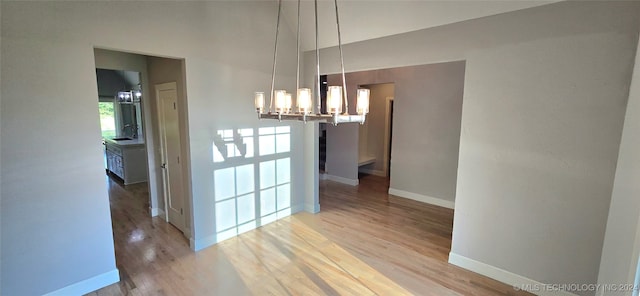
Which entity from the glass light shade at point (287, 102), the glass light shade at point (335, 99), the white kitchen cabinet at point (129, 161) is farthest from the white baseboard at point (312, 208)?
the white kitchen cabinet at point (129, 161)

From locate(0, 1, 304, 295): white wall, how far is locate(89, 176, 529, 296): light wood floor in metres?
0.52

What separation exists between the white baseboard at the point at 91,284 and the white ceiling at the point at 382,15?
3.65m

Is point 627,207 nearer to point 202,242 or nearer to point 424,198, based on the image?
point 424,198

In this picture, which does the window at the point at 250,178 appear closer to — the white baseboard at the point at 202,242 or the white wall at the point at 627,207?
the white baseboard at the point at 202,242

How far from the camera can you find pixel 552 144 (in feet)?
8.01

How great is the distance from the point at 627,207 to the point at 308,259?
2.77 metres

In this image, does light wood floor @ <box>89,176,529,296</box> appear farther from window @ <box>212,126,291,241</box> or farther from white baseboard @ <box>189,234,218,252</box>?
window @ <box>212,126,291,241</box>

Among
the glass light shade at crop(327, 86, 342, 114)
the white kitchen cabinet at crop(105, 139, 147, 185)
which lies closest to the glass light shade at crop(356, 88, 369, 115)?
the glass light shade at crop(327, 86, 342, 114)

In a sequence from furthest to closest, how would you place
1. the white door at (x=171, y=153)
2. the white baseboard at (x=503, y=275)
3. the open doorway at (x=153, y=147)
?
the white door at (x=171, y=153) → the open doorway at (x=153, y=147) → the white baseboard at (x=503, y=275)

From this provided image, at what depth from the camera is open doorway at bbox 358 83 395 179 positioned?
22.4ft

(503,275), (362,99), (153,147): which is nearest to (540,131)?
(503,275)

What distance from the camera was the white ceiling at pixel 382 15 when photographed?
265 cm

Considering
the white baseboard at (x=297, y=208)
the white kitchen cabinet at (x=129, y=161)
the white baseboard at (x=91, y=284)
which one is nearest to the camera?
the white baseboard at (x=91, y=284)

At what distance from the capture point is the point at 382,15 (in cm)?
318
